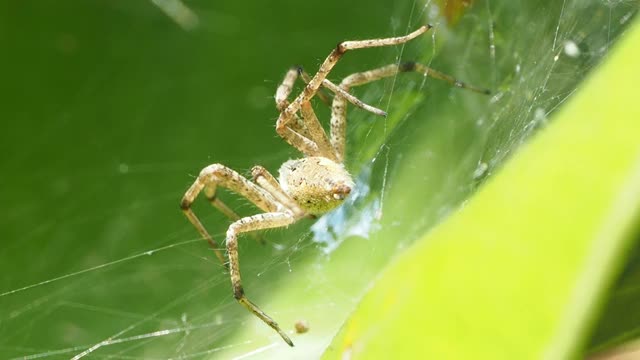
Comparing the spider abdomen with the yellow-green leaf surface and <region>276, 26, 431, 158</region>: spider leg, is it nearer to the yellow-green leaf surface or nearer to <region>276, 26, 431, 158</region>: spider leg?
<region>276, 26, 431, 158</region>: spider leg

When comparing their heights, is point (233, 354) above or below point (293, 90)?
below

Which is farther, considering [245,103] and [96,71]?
[245,103]

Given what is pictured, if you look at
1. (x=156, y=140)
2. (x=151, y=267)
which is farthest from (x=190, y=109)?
(x=151, y=267)

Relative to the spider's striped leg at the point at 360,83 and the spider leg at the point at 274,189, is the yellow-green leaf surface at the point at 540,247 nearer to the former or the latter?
the spider's striped leg at the point at 360,83

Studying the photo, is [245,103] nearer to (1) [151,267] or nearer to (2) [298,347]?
(1) [151,267]

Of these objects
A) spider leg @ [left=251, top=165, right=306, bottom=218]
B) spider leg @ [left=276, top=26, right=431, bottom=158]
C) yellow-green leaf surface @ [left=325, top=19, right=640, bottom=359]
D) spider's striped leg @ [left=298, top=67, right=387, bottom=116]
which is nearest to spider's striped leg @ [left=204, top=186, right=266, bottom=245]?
spider leg @ [left=251, top=165, right=306, bottom=218]

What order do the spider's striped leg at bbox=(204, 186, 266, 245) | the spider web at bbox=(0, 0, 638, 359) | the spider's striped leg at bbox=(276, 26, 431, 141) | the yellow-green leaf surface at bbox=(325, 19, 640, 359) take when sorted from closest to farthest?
the yellow-green leaf surface at bbox=(325, 19, 640, 359) < the spider web at bbox=(0, 0, 638, 359) < the spider's striped leg at bbox=(276, 26, 431, 141) < the spider's striped leg at bbox=(204, 186, 266, 245)
